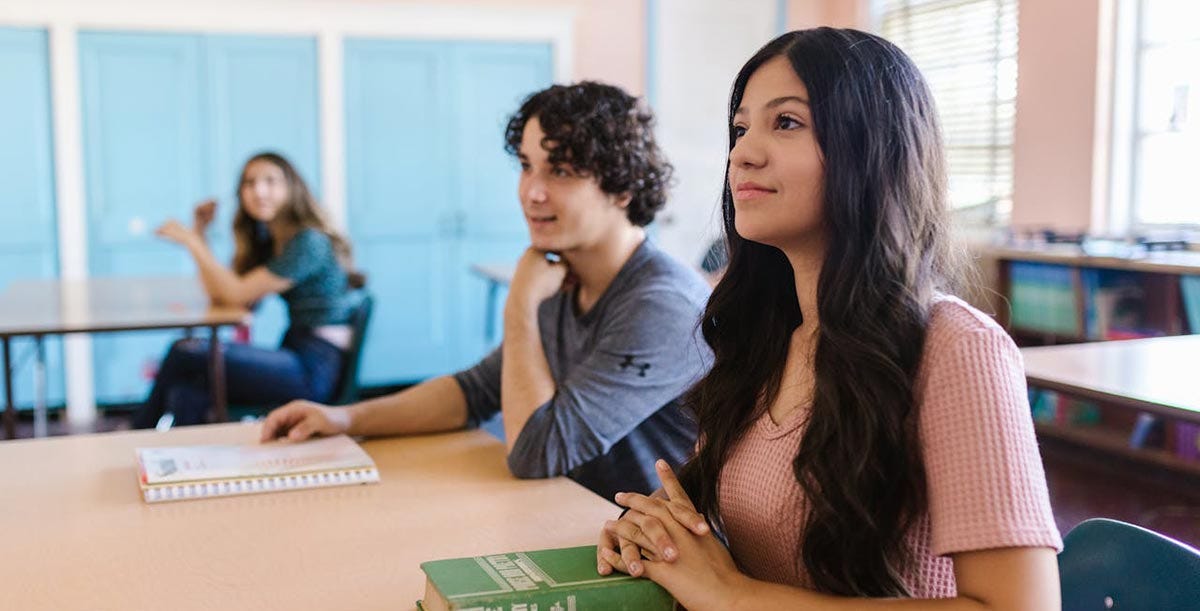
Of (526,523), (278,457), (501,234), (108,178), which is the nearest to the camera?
(526,523)

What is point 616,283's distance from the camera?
83.5 inches

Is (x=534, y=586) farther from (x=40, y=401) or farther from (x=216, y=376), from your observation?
(x=40, y=401)

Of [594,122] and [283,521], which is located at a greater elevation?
[594,122]

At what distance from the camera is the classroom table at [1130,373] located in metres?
2.30

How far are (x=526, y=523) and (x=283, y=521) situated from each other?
1.04 feet

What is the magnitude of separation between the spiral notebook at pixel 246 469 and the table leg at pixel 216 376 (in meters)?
1.98

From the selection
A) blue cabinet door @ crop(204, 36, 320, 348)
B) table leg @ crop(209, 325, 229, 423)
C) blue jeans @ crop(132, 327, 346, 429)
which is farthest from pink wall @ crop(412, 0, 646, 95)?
table leg @ crop(209, 325, 229, 423)

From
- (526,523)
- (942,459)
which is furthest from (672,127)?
(942,459)

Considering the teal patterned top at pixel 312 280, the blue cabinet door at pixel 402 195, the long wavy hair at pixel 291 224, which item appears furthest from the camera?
the blue cabinet door at pixel 402 195

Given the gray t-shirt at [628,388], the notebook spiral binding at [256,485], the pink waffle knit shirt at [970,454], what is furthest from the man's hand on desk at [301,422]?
the pink waffle knit shirt at [970,454]

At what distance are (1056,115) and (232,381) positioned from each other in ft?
11.8

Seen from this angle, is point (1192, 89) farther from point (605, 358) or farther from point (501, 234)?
point (605, 358)

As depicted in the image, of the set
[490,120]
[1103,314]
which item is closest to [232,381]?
[490,120]

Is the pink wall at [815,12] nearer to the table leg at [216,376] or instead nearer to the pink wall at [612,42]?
the pink wall at [612,42]
